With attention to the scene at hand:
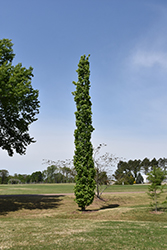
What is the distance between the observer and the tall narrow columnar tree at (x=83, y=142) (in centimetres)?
1748

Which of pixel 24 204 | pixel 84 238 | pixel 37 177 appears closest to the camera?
pixel 84 238

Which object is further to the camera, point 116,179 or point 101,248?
point 116,179

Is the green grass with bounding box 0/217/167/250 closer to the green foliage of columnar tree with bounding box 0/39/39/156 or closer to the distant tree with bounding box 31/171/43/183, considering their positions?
the green foliage of columnar tree with bounding box 0/39/39/156

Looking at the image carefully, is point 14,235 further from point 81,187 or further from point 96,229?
point 81,187

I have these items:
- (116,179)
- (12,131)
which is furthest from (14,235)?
(116,179)

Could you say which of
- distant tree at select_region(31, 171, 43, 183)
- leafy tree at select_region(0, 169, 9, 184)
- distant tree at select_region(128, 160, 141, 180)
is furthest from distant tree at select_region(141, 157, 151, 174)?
leafy tree at select_region(0, 169, 9, 184)

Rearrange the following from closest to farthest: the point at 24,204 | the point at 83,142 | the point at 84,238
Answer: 1. the point at 84,238
2. the point at 83,142
3. the point at 24,204

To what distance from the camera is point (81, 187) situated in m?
17.5

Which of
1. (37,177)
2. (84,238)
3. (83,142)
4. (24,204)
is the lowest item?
(37,177)

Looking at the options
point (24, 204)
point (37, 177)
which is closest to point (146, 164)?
point (37, 177)

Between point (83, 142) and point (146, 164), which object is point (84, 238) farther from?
point (146, 164)

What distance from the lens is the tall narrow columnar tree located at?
17484 millimetres

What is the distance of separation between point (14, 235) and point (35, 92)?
49.3ft

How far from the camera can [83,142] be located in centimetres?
1823
